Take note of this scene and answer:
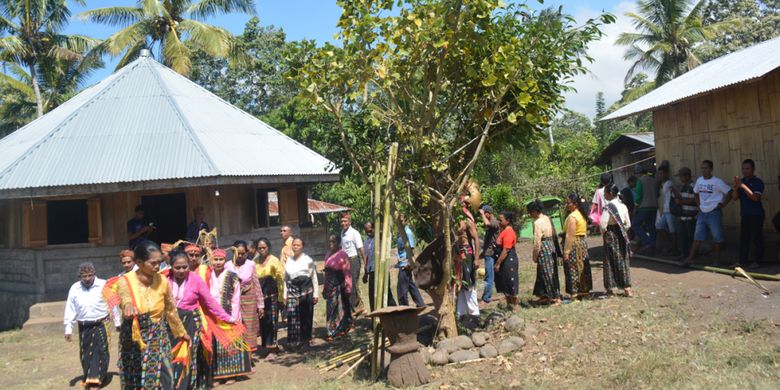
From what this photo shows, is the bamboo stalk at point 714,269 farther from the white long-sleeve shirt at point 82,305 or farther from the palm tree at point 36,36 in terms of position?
the palm tree at point 36,36

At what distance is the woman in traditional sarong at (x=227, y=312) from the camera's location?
6707 mm

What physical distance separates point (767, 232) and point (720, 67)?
345cm

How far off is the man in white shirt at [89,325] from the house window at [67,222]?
5232 millimetres

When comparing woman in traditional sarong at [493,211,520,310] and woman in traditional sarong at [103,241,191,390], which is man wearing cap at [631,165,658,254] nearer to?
woman in traditional sarong at [493,211,520,310]

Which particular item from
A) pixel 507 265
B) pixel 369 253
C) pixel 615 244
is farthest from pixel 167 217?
pixel 615 244

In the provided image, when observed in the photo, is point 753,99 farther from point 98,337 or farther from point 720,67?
point 98,337

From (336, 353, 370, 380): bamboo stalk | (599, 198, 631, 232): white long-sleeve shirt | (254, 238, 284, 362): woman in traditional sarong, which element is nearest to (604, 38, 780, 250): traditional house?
(599, 198, 631, 232): white long-sleeve shirt

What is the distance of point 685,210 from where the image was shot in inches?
390

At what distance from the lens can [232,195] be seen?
41.2 feet

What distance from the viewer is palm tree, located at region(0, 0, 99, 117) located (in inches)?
940

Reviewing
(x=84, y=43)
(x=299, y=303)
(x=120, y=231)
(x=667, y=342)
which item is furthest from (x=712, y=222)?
(x=84, y=43)

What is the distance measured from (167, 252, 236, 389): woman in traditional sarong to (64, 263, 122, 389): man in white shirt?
1504mm

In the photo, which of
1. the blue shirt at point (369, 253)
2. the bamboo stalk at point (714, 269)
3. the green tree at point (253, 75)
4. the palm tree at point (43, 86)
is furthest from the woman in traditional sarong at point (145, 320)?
the green tree at point (253, 75)

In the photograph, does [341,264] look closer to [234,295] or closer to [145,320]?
[234,295]
